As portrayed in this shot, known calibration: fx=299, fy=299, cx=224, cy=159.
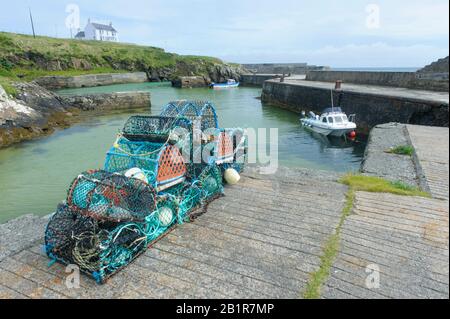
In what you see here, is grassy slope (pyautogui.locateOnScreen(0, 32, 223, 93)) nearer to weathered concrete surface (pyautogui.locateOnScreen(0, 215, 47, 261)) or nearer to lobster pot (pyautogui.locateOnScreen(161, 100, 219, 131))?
lobster pot (pyautogui.locateOnScreen(161, 100, 219, 131))

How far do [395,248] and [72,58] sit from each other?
7453 cm

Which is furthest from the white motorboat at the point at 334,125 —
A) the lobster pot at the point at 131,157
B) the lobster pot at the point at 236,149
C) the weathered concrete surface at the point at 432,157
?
the lobster pot at the point at 131,157

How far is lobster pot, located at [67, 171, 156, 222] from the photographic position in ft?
14.6

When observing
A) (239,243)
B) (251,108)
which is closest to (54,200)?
(239,243)

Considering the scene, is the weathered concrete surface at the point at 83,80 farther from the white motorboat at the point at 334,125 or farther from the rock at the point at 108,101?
the white motorboat at the point at 334,125

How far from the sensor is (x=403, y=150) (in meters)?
9.57

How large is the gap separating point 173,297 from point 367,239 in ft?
10.6

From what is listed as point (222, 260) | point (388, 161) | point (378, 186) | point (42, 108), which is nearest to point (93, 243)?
point (222, 260)

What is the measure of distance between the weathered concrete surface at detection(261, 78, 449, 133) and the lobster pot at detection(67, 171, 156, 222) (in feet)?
57.4

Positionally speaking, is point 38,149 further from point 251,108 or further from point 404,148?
point 251,108

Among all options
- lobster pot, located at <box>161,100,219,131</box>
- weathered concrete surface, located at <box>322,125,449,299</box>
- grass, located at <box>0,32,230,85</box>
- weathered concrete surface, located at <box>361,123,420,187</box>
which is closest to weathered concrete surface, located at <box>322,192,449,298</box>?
weathered concrete surface, located at <box>322,125,449,299</box>

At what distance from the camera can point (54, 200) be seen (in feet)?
32.6

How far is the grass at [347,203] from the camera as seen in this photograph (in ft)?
12.9
